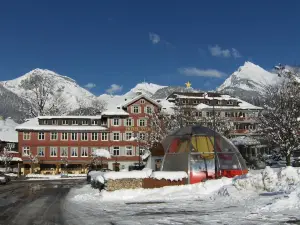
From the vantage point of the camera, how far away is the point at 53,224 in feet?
44.7

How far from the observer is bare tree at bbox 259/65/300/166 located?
38562mm

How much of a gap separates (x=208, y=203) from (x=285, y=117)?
24.6 metres

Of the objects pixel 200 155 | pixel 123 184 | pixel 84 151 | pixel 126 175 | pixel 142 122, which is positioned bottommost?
pixel 123 184

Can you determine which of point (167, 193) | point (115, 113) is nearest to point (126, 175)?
point (167, 193)

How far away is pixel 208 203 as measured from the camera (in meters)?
17.2

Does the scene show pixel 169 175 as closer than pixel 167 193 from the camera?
Answer: No

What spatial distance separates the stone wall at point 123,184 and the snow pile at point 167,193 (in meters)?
0.46

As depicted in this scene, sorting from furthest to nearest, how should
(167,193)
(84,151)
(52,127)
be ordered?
(84,151) → (52,127) → (167,193)

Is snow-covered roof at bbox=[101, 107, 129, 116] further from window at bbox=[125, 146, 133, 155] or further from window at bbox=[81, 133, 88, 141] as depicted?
window at bbox=[125, 146, 133, 155]

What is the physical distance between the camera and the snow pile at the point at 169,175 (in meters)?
22.9

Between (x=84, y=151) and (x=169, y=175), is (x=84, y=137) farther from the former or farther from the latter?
(x=169, y=175)

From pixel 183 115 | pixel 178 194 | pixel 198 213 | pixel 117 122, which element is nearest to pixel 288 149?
pixel 183 115

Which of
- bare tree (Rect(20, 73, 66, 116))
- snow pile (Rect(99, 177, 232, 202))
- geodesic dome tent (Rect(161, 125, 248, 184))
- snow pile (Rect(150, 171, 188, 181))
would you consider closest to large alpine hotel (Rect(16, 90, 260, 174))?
bare tree (Rect(20, 73, 66, 116))

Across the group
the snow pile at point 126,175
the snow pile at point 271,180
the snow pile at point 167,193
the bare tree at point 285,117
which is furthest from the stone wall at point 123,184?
the bare tree at point 285,117
